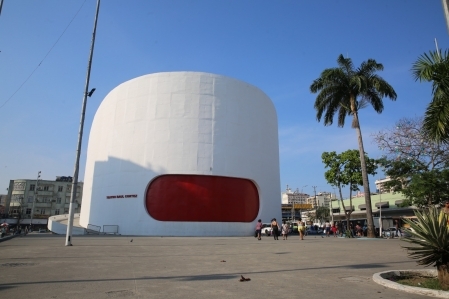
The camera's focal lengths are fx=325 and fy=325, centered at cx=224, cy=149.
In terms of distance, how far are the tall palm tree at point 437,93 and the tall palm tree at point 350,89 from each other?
61.2 ft

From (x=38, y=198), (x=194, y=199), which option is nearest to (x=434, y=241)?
(x=194, y=199)

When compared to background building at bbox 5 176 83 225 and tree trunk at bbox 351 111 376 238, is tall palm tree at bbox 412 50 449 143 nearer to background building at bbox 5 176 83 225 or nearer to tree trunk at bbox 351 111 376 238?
tree trunk at bbox 351 111 376 238

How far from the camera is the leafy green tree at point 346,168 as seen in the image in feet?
120

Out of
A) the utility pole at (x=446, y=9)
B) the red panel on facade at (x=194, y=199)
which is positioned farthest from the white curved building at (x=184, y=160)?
the utility pole at (x=446, y=9)

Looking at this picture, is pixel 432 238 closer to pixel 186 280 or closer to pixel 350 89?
pixel 186 280

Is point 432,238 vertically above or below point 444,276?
above

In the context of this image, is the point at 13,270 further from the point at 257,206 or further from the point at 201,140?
the point at 257,206

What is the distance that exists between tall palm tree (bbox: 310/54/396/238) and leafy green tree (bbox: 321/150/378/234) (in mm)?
8303

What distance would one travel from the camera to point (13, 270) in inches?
302

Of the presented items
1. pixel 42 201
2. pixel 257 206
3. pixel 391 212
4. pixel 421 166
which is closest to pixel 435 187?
pixel 421 166

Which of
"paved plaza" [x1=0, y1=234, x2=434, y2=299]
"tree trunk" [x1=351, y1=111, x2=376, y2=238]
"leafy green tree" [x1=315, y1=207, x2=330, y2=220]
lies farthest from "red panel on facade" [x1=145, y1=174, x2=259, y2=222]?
"leafy green tree" [x1=315, y1=207, x2=330, y2=220]

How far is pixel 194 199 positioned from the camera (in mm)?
30859

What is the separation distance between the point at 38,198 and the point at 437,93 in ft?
259

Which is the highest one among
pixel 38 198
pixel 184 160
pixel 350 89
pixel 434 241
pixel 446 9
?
pixel 350 89
